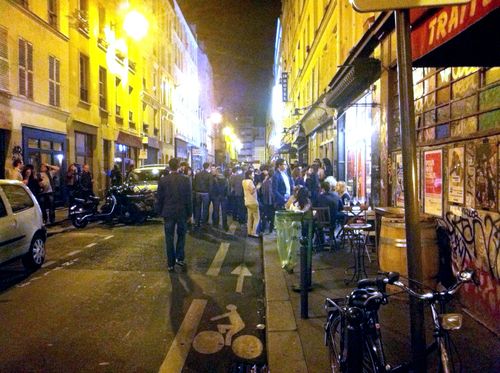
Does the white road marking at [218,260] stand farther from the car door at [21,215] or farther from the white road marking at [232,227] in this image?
the car door at [21,215]

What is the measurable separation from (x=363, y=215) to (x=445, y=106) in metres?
3.22

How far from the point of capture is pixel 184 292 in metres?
6.97

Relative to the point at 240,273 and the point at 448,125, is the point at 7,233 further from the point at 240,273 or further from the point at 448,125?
the point at 448,125

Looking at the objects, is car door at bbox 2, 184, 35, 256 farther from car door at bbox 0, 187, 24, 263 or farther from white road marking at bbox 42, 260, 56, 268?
white road marking at bbox 42, 260, 56, 268

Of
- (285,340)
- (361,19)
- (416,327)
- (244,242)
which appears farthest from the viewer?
(361,19)

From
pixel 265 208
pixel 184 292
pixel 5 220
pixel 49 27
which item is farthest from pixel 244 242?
pixel 49 27

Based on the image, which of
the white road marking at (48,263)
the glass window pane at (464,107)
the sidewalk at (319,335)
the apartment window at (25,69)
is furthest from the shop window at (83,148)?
the glass window pane at (464,107)

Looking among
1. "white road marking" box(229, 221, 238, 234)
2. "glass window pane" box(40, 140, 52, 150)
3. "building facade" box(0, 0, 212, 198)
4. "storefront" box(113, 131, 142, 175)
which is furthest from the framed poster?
"storefront" box(113, 131, 142, 175)

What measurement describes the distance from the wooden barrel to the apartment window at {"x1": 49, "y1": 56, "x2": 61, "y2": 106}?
16.1 meters

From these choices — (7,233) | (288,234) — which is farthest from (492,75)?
(7,233)

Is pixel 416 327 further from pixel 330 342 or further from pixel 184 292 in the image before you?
pixel 184 292

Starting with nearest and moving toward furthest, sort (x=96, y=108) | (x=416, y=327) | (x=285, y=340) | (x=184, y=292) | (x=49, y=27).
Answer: (x=416, y=327)
(x=285, y=340)
(x=184, y=292)
(x=49, y=27)
(x=96, y=108)

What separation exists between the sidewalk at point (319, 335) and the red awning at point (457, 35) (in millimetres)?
2841

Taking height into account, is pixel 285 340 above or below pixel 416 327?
below
